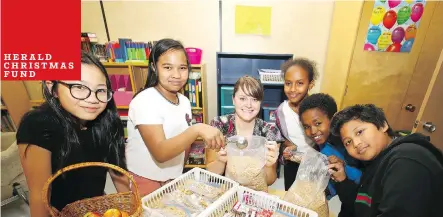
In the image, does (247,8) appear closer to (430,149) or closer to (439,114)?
(439,114)

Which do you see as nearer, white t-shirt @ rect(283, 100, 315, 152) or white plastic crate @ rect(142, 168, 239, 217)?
white plastic crate @ rect(142, 168, 239, 217)

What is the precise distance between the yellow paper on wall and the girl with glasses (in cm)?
192

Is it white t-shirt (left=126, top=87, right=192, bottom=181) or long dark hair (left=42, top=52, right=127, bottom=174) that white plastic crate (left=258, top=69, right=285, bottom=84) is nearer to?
white t-shirt (left=126, top=87, right=192, bottom=181)

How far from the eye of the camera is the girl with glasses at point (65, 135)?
713 mm

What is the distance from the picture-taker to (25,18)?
87cm

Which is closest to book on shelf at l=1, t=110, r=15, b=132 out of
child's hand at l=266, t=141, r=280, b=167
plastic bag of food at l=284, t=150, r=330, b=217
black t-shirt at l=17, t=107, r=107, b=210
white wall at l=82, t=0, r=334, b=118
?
white wall at l=82, t=0, r=334, b=118

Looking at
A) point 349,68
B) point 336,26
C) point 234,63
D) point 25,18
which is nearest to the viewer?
point 25,18

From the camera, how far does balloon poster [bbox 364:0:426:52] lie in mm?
1780

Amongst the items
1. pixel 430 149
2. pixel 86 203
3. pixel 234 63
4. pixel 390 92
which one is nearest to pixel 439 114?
pixel 390 92

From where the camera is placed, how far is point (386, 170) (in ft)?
2.38

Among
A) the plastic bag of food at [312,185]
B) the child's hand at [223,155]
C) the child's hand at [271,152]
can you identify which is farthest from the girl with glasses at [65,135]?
the plastic bag of food at [312,185]

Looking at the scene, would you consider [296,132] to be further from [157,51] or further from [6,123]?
[6,123]

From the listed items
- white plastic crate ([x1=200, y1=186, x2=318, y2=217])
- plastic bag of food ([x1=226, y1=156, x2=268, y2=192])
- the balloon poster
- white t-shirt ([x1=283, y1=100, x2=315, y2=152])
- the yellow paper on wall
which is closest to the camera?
white plastic crate ([x1=200, y1=186, x2=318, y2=217])

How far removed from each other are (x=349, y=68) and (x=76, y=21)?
217 centimetres
